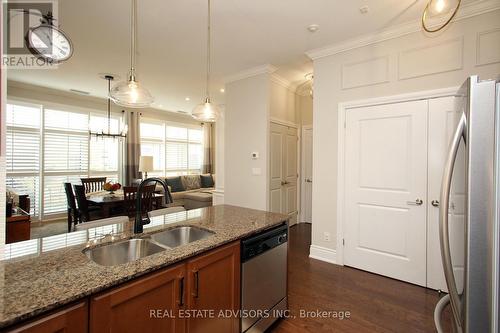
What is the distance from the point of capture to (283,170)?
4.54 meters

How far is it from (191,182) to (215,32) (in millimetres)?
4869

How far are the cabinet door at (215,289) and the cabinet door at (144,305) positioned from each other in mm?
78

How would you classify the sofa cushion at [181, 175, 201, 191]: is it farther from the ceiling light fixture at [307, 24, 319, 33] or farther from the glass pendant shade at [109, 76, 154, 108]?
the ceiling light fixture at [307, 24, 319, 33]

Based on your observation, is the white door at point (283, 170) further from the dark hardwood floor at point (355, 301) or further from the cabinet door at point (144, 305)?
the cabinet door at point (144, 305)

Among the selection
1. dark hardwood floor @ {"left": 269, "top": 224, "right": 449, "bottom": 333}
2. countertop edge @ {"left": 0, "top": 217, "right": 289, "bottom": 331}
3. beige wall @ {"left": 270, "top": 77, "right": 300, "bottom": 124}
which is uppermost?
beige wall @ {"left": 270, "top": 77, "right": 300, "bottom": 124}

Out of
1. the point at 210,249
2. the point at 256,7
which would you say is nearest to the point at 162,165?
the point at 256,7

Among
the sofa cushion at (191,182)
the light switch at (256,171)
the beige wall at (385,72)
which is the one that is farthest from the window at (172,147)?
the beige wall at (385,72)

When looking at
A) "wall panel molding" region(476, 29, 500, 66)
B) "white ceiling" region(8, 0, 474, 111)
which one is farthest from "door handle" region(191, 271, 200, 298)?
"wall panel molding" region(476, 29, 500, 66)

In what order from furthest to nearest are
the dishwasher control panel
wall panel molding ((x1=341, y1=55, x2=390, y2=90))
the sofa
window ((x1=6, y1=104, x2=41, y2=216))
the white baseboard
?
1. the sofa
2. window ((x1=6, y1=104, x2=41, y2=216))
3. the white baseboard
4. wall panel molding ((x1=341, y1=55, x2=390, y2=90))
5. the dishwasher control panel

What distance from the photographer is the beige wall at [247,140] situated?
398 cm

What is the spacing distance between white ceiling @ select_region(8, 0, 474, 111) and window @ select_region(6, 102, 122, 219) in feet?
3.43

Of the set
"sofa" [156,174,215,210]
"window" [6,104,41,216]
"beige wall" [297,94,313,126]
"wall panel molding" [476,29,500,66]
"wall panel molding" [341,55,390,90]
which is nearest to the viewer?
"wall panel molding" [476,29,500,66]

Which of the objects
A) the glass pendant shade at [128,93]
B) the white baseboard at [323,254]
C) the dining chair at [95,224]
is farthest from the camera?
the white baseboard at [323,254]

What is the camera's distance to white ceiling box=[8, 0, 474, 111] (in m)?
2.44
